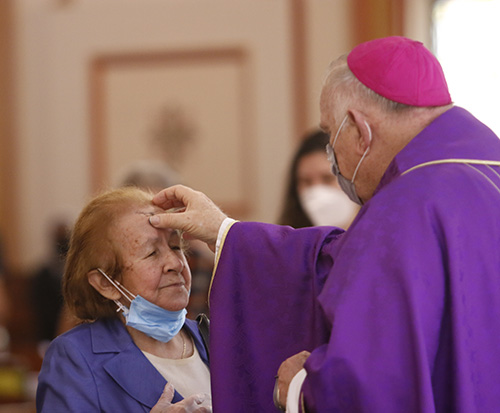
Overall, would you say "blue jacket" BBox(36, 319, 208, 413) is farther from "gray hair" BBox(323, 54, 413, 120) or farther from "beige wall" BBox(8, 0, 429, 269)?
"beige wall" BBox(8, 0, 429, 269)

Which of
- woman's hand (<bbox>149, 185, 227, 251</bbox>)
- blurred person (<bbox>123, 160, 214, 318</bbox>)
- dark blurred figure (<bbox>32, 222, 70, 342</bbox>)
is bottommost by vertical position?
dark blurred figure (<bbox>32, 222, 70, 342</bbox>)

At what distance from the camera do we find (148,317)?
246 cm

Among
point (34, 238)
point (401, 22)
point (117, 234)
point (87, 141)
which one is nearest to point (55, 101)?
point (87, 141)

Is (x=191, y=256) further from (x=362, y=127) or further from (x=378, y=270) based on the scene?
(x=378, y=270)

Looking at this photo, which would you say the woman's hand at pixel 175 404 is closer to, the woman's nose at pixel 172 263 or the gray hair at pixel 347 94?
the woman's nose at pixel 172 263

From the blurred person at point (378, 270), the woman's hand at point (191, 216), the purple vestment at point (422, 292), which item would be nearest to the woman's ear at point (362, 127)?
the blurred person at point (378, 270)

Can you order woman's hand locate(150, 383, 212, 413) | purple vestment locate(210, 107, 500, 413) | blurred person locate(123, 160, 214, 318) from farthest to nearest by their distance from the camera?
blurred person locate(123, 160, 214, 318) < woman's hand locate(150, 383, 212, 413) < purple vestment locate(210, 107, 500, 413)

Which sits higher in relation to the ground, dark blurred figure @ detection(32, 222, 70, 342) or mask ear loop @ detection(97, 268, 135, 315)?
mask ear loop @ detection(97, 268, 135, 315)

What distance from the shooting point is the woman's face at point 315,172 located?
4180 mm

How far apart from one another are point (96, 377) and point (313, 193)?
205cm

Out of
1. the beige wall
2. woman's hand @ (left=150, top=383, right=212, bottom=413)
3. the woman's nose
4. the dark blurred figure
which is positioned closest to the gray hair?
the woman's nose

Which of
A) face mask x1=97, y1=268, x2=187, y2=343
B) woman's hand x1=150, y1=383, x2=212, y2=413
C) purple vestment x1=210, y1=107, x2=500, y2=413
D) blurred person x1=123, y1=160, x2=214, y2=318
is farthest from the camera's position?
blurred person x1=123, y1=160, x2=214, y2=318

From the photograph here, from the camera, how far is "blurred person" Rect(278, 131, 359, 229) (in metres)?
4.14

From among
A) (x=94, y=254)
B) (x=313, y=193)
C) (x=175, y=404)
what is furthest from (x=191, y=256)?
(x=175, y=404)
